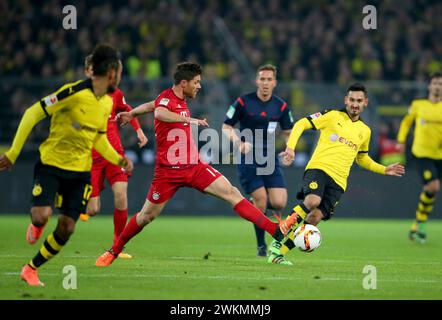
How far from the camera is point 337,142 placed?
11664 mm

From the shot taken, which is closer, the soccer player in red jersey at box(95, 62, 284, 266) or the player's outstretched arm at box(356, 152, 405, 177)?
the soccer player in red jersey at box(95, 62, 284, 266)

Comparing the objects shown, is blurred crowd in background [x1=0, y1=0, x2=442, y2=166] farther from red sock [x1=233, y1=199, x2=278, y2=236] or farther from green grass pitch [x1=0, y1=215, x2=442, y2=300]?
red sock [x1=233, y1=199, x2=278, y2=236]

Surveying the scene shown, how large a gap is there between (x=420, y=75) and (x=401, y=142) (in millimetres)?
8732

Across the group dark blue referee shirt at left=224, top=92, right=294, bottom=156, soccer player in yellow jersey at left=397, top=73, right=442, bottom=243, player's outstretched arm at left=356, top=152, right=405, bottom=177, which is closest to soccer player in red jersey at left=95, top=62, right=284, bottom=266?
player's outstretched arm at left=356, top=152, right=405, bottom=177

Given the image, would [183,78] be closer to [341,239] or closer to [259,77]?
[259,77]

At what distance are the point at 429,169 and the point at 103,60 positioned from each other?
30.1 feet

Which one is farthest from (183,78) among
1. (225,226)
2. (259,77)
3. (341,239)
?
(225,226)

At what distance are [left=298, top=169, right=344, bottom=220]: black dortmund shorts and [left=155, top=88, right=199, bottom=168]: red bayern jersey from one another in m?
1.50

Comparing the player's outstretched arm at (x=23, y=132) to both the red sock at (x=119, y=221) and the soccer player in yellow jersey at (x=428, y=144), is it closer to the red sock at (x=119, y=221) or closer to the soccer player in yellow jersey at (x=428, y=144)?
the red sock at (x=119, y=221)

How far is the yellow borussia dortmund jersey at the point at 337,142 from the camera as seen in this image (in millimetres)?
11594

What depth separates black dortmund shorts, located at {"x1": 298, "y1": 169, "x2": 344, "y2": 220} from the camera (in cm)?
1142

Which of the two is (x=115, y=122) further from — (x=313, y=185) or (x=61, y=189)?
(x=61, y=189)

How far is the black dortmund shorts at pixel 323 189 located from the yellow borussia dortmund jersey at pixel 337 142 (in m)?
0.07

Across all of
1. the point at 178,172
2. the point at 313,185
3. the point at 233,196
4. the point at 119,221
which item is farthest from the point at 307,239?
the point at 119,221
